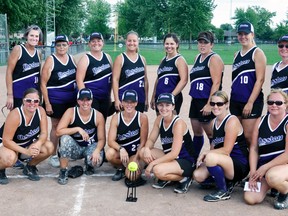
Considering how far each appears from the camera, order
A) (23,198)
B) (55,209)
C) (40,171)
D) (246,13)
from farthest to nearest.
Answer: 1. (246,13)
2. (40,171)
3. (23,198)
4. (55,209)

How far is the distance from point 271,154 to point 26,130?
3286 mm

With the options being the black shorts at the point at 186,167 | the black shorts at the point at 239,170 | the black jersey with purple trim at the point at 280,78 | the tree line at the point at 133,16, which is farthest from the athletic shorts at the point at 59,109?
the tree line at the point at 133,16

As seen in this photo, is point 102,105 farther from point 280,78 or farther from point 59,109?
point 280,78

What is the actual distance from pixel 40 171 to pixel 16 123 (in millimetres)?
1036

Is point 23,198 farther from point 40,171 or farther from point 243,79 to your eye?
point 243,79

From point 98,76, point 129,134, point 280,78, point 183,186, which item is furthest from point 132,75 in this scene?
point 280,78

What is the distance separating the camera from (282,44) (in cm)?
534

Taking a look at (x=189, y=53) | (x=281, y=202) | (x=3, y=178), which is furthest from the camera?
(x=189, y=53)

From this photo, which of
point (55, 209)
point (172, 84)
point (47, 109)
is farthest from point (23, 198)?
point (172, 84)

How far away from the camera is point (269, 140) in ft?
15.6

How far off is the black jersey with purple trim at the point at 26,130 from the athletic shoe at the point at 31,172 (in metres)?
0.35

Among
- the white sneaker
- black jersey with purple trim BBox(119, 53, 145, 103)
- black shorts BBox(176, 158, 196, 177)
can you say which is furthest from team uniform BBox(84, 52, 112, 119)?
black shorts BBox(176, 158, 196, 177)

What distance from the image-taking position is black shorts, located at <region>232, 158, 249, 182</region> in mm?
4902

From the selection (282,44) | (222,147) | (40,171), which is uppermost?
(282,44)
